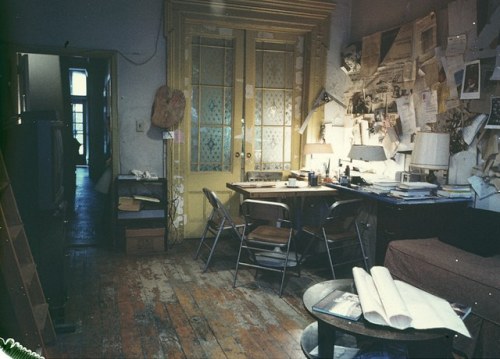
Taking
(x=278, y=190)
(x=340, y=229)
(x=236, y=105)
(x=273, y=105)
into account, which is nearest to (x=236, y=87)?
(x=236, y=105)

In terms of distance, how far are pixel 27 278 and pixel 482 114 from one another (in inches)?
146

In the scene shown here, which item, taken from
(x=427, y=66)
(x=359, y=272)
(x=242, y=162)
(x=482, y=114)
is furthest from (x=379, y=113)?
(x=359, y=272)

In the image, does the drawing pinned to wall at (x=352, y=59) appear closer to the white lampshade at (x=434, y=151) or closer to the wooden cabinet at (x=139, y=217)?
the white lampshade at (x=434, y=151)

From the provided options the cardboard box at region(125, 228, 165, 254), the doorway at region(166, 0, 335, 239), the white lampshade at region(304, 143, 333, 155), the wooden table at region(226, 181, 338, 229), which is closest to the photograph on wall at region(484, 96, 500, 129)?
the wooden table at region(226, 181, 338, 229)

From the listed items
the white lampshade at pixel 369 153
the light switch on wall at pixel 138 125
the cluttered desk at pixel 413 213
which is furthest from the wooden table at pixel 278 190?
the light switch on wall at pixel 138 125

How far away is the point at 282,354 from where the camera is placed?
2.83 m

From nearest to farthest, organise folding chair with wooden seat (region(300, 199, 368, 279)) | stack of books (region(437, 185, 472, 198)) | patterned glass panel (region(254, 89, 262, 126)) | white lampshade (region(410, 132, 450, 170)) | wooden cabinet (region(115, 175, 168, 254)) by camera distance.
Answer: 1. white lampshade (region(410, 132, 450, 170))
2. stack of books (region(437, 185, 472, 198))
3. folding chair with wooden seat (region(300, 199, 368, 279))
4. wooden cabinet (region(115, 175, 168, 254))
5. patterned glass panel (region(254, 89, 262, 126))

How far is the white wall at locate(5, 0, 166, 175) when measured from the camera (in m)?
4.79

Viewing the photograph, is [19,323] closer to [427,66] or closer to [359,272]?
[359,272]

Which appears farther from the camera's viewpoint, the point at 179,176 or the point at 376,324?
the point at 179,176

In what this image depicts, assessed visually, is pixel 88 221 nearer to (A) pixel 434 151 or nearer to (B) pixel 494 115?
(A) pixel 434 151

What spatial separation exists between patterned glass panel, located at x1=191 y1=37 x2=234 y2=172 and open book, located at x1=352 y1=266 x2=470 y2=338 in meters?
3.58

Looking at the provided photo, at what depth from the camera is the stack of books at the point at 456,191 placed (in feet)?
12.5

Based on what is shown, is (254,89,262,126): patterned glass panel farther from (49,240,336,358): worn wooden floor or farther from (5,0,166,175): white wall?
(49,240,336,358): worn wooden floor
